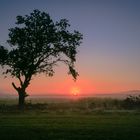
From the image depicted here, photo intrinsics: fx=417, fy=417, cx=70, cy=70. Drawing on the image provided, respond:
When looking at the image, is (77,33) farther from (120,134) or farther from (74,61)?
(120,134)

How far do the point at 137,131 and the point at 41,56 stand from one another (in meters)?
36.5

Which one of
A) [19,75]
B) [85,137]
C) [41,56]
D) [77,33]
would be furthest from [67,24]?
[85,137]

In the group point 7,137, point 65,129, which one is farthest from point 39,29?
point 7,137

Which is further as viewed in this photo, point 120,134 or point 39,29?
point 39,29

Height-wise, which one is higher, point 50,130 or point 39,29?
point 39,29

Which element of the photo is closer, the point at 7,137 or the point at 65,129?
Result: the point at 7,137

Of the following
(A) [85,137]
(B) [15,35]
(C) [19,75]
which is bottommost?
(A) [85,137]

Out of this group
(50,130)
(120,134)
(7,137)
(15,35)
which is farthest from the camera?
(15,35)

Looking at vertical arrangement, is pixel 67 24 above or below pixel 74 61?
above

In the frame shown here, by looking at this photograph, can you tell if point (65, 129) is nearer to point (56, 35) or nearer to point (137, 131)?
point (137, 131)

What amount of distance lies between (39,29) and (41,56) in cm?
409

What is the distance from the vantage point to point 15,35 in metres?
62.3

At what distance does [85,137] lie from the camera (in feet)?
82.5

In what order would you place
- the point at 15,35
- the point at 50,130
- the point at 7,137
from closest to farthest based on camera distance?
the point at 7,137, the point at 50,130, the point at 15,35
